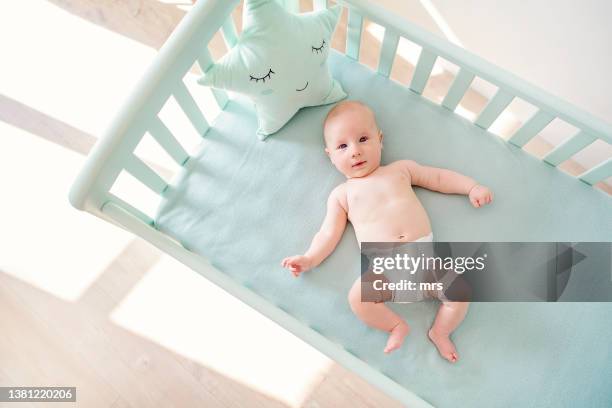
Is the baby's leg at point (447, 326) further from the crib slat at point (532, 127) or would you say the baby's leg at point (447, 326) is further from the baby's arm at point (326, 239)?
the crib slat at point (532, 127)

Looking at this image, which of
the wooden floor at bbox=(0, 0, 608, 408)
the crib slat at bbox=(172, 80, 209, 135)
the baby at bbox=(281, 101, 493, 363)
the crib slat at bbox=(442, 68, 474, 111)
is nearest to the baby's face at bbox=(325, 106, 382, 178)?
the baby at bbox=(281, 101, 493, 363)

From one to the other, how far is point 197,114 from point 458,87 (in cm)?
63

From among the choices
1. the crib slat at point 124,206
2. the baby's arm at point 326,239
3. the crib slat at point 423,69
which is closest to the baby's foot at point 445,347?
the baby's arm at point 326,239

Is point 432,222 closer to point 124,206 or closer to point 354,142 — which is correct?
point 354,142

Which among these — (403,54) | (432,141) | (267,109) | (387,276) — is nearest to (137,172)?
(267,109)

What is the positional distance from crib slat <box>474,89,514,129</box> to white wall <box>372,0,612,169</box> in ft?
0.86

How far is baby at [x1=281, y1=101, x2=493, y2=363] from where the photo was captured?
101 centimetres

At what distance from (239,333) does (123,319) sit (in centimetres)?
38

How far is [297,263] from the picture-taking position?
1.03 m

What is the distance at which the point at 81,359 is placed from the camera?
4.70ft

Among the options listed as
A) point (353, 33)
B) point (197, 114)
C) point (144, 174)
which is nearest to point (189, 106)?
point (197, 114)

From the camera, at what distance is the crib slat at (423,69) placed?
1034 mm

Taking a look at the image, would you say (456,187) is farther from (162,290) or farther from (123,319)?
(123,319)

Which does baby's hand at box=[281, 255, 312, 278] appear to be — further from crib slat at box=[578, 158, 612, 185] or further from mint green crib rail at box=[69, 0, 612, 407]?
crib slat at box=[578, 158, 612, 185]
